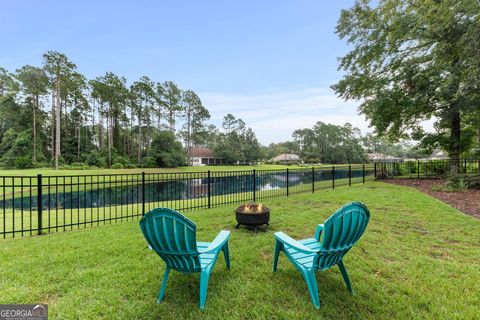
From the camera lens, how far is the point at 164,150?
110ft

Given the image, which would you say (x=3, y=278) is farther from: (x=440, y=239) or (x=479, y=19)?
(x=479, y=19)

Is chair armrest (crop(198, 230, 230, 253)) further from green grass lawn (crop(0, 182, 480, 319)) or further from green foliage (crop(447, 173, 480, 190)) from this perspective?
green foliage (crop(447, 173, 480, 190))

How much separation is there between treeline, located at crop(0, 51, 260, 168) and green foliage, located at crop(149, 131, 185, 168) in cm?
1

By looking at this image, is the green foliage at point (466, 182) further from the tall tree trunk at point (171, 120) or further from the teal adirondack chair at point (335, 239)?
the tall tree trunk at point (171, 120)

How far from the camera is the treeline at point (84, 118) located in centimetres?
2639

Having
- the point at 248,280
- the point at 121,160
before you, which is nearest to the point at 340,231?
the point at 248,280

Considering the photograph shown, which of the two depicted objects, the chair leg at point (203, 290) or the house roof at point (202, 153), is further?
the house roof at point (202, 153)

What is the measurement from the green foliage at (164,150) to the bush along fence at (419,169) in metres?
27.4

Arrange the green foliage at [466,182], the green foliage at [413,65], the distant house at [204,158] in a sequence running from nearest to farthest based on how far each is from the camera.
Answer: the green foliage at [413,65] → the green foliage at [466,182] → the distant house at [204,158]

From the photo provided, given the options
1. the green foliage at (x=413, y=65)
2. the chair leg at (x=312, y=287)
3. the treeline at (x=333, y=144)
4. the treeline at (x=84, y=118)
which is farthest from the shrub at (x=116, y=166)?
the treeline at (x=333, y=144)

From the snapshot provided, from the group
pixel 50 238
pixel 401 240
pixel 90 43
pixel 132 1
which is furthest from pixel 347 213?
pixel 90 43

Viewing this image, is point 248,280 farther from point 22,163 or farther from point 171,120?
point 171,120

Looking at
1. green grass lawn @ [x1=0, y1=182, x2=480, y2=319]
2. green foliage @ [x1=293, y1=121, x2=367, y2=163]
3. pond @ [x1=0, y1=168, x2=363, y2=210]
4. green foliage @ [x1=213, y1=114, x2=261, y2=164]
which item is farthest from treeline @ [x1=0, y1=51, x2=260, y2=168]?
green foliage @ [x1=293, y1=121, x2=367, y2=163]

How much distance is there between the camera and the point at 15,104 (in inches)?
1158
